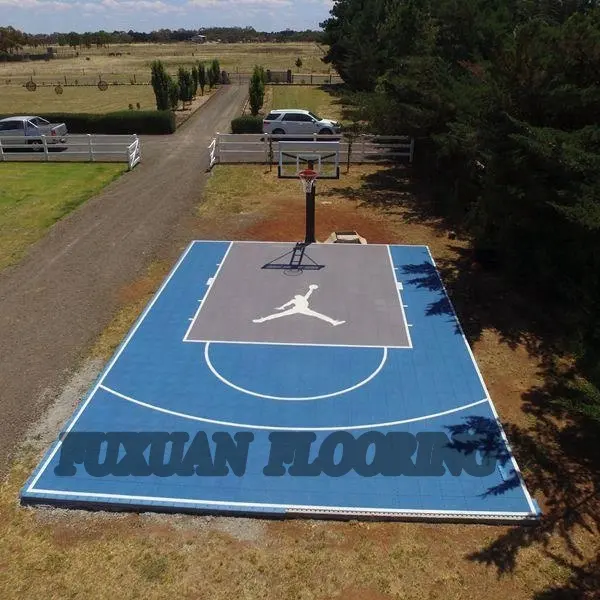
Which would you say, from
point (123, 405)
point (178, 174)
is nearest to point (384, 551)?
point (123, 405)

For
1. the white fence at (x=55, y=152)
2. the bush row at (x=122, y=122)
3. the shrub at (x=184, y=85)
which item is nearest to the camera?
the white fence at (x=55, y=152)

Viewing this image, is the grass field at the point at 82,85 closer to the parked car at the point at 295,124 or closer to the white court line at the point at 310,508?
the parked car at the point at 295,124

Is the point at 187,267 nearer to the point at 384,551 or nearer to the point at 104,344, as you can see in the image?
the point at 104,344

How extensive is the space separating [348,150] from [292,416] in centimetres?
1920

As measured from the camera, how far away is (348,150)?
87.3 ft

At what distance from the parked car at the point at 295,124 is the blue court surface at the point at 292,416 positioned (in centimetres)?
1854

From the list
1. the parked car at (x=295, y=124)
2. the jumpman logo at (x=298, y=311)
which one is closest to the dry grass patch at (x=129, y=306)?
the jumpman logo at (x=298, y=311)

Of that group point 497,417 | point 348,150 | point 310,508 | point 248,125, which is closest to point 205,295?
point 310,508

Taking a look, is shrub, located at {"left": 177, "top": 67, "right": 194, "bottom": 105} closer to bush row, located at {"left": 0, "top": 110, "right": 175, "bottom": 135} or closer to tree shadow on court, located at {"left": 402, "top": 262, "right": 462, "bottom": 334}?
bush row, located at {"left": 0, "top": 110, "right": 175, "bottom": 135}

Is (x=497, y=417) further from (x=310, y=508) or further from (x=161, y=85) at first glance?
(x=161, y=85)

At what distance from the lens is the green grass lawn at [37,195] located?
18375mm

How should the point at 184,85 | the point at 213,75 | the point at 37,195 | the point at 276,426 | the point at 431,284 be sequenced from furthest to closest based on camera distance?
the point at 213,75 < the point at 184,85 < the point at 37,195 < the point at 431,284 < the point at 276,426

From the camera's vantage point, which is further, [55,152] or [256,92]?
[256,92]

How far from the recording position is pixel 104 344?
1245cm
